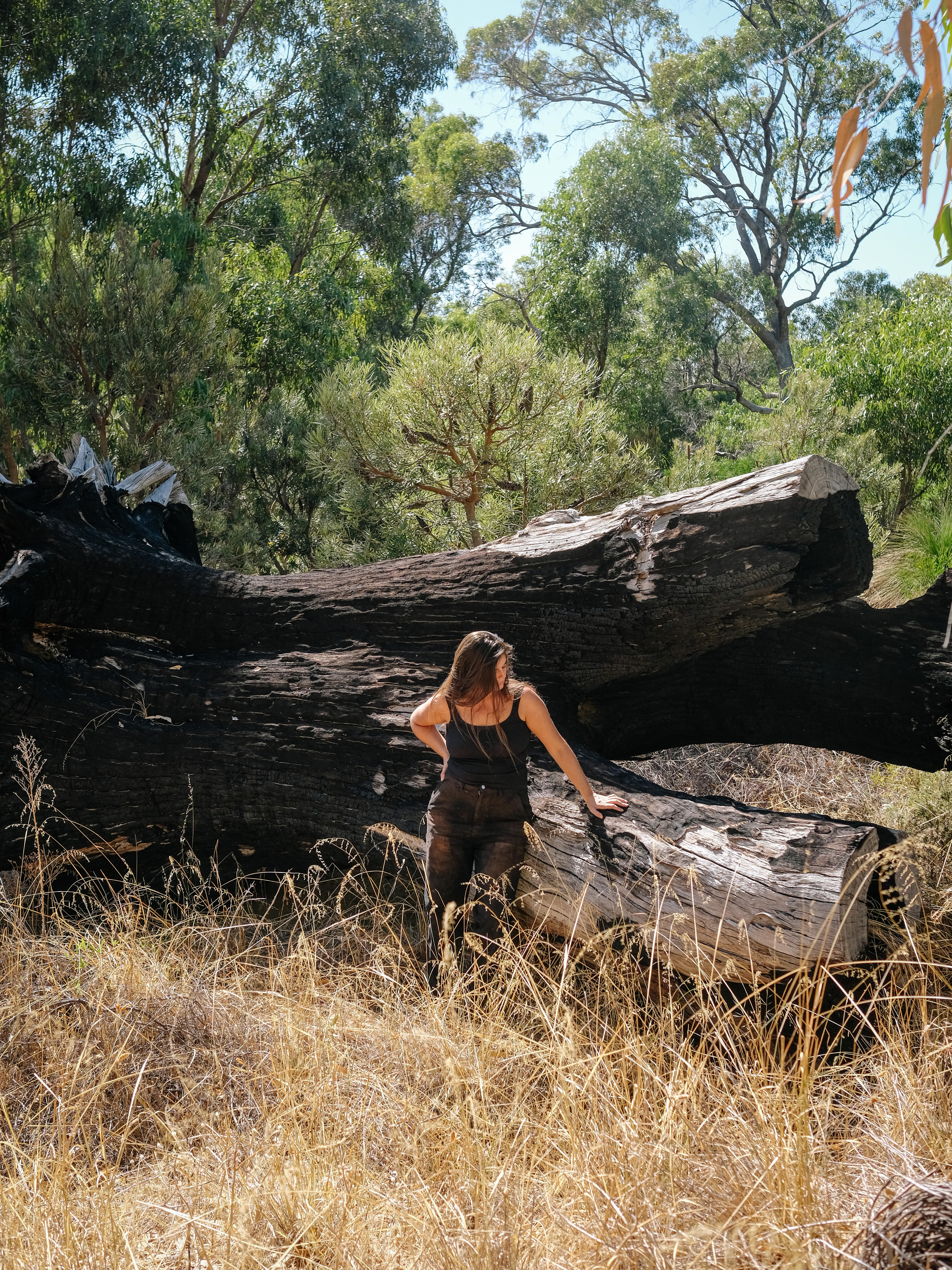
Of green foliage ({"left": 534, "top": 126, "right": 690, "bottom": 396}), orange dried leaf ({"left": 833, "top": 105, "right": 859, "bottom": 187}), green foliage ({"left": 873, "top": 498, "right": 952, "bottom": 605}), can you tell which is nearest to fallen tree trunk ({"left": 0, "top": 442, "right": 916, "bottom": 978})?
green foliage ({"left": 873, "top": 498, "right": 952, "bottom": 605})

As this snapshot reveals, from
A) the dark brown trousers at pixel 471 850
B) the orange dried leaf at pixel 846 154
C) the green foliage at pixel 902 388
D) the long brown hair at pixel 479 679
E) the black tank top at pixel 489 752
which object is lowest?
the dark brown trousers at pixel 471 850

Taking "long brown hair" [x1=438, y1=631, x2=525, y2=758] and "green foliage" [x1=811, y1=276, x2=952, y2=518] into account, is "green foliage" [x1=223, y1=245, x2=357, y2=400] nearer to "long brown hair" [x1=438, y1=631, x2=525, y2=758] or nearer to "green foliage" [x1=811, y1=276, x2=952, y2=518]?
"green foliage" [x1=811, y1=276, x2=952, y2=518]

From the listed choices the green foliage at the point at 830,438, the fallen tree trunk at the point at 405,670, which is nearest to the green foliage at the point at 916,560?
the fallen tree trunk at the point at 405,670

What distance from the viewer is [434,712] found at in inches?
162

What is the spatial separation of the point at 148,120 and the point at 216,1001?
13531mm

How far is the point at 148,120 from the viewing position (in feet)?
45.1

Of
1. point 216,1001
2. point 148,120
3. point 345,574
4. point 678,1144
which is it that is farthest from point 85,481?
point 148,120

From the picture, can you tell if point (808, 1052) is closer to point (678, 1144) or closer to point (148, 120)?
point (678, 1144)

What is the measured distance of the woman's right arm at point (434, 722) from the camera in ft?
13.5

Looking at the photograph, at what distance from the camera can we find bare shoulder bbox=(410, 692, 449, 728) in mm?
4102

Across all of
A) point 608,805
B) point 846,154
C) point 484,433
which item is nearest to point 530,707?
point 608,805

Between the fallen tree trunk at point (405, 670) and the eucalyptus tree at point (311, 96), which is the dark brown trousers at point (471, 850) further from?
the eucalyptus tree at point (311, 96)

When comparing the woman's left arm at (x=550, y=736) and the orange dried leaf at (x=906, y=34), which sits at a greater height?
the orange dried leaf at (x=906, y=34)

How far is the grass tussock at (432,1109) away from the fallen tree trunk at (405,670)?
38 cm
